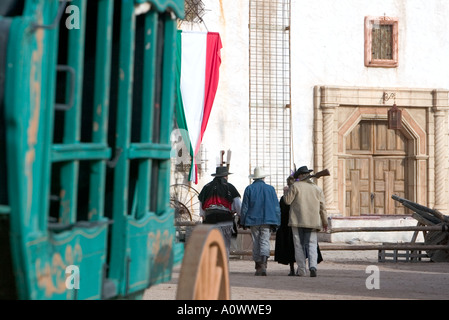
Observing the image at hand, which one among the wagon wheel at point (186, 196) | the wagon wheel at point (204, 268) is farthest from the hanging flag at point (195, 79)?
the wagon wheel at point (204, 268)

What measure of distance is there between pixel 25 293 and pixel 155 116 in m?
1.56

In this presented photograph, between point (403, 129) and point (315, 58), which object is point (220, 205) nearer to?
point (315, 58)

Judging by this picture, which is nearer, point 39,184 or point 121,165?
point 39,184

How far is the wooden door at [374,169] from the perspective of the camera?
26.9 meters

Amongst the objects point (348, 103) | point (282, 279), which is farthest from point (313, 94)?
point (282, 279)

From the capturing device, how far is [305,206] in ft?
44.5

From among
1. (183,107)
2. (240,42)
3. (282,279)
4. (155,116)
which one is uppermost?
(240,42)

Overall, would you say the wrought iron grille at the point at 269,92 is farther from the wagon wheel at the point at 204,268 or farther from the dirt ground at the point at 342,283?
the wagon wheel at the point at 204,268

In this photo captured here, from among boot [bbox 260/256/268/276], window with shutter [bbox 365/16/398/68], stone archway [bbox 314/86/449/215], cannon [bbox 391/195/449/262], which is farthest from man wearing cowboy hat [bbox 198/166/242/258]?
window with shutter [bbox 365/16/398/68]

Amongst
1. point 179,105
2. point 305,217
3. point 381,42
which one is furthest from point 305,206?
point 381,42

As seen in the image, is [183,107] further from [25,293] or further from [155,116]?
[25,293]

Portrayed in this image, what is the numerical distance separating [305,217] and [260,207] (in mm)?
717
